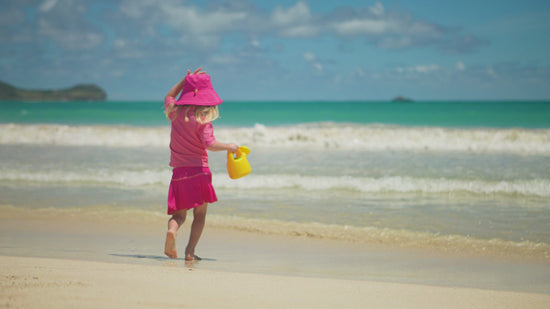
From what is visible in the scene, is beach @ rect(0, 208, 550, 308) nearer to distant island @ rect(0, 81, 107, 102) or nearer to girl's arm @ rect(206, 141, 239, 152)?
girl's arm @ rect(206, 141, 239, 152)

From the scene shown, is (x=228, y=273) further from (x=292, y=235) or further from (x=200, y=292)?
(x=292, y=235)

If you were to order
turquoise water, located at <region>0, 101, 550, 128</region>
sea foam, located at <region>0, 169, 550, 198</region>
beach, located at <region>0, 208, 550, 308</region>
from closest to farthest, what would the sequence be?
beach, located at <region>0, 208, 550, 308</region>, sea foam, located at <region>0, 169, 550, 198</region>, turquoise water, located at <region>0, 101, 550, 128</region>

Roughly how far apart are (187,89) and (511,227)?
14.4 feet

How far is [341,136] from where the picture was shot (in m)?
18.6

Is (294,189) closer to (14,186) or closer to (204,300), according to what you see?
Answer: (14,186)

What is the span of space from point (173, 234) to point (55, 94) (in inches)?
6198

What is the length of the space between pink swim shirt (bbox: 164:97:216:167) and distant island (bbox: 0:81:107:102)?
147 m

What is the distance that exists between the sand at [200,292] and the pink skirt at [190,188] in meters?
0.70

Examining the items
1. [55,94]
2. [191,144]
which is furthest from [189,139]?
[55,94]

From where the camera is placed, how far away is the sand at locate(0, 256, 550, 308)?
2.94m

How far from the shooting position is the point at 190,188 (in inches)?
169

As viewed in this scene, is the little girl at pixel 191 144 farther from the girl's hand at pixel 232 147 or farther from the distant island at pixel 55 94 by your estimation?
the distant island at pixel 55 94

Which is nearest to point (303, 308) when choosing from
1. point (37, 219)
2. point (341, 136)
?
point (37, 219)

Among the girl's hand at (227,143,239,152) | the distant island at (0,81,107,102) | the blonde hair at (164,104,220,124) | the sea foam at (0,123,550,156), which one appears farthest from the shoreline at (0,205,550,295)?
the distant island at (0,81,107,102)
